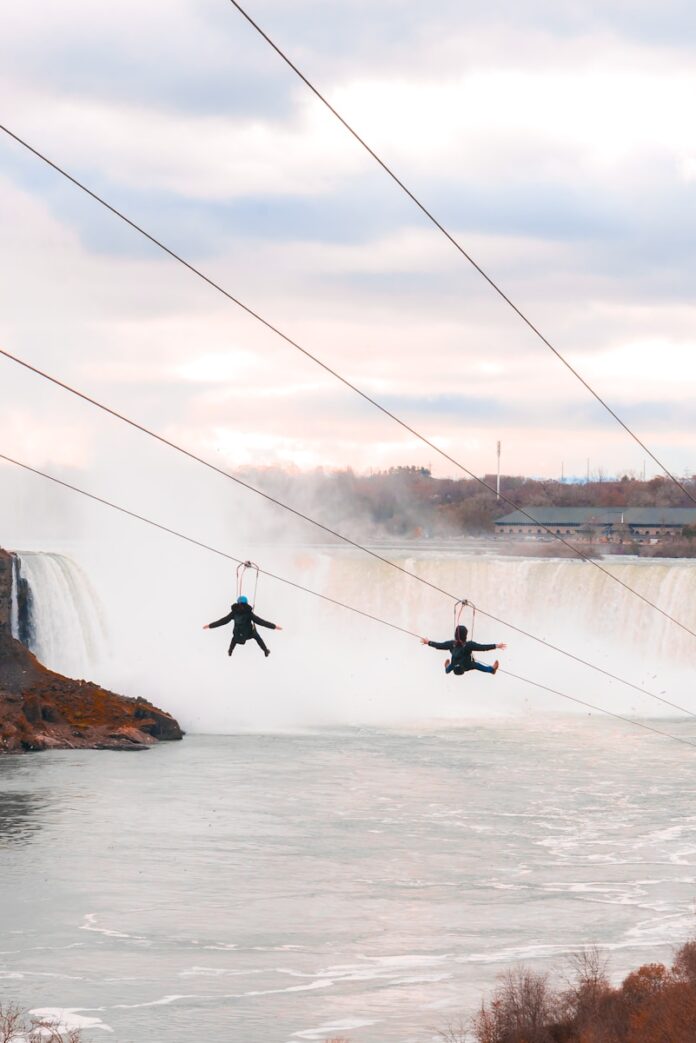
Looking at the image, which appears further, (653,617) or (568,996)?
(653,617)

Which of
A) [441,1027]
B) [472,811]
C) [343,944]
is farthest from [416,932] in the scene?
[472,811]

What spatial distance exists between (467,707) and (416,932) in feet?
107

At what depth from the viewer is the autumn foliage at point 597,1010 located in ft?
59.4

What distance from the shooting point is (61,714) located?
150ft

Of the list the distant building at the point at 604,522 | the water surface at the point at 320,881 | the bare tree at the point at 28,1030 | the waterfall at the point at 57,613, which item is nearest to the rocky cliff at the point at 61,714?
the water surface at the point at 320,881

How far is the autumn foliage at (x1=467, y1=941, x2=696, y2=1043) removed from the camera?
18109 mm

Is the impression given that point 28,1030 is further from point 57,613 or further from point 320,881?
point 57,613

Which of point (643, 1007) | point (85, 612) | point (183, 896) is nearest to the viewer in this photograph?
point (643, 1007)

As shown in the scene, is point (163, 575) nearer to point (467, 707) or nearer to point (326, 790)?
point (467, 707)

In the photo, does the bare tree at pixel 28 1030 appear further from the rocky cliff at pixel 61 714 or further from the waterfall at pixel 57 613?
A: the waterfall at pixel 57 613

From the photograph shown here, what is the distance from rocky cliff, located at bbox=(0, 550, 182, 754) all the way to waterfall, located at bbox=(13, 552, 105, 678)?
485 cm

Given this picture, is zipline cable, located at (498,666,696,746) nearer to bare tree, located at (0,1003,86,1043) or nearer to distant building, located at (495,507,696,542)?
bare tree, located at (0,1003,86,1043)

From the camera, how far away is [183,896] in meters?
27.3

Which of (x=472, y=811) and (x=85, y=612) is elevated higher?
(x=85, y=612)
